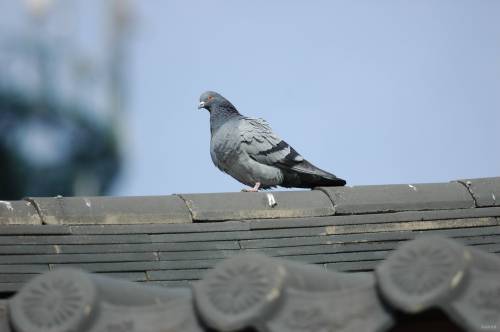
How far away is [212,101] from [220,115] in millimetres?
300

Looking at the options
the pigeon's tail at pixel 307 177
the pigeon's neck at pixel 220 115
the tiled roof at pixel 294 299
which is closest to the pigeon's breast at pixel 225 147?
the pigeon's neck at pixel 220 115

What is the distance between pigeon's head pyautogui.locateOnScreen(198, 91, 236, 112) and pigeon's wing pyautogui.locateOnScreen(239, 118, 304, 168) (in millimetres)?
980

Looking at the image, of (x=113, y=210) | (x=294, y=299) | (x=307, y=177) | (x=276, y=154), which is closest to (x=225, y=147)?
(x=276, y=154)

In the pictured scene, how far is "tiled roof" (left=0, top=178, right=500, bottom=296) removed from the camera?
14.9 ft

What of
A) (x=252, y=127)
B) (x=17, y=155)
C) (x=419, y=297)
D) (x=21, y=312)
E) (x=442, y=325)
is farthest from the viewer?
(x=17, y=155)

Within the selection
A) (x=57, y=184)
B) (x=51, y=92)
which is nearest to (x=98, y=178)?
(x=57, y=184)

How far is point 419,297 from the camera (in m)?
2.21

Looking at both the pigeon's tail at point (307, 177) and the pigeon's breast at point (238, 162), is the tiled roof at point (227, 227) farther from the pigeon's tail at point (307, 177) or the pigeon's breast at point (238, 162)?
the pigeon's breast at point (238, 162)

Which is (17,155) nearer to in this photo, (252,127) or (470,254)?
(252,127)

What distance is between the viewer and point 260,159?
7984 mm

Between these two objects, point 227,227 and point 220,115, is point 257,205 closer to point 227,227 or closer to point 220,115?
point 227,227

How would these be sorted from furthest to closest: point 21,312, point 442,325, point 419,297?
1. point 442,325
2. point 21,312
3. point 419,297

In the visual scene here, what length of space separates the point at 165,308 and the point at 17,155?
23350 mm

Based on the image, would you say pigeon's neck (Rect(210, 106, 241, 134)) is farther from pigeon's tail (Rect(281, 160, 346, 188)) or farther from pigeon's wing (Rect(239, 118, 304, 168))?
pigeon's tail (Rect(281, 160, 346, 188))
